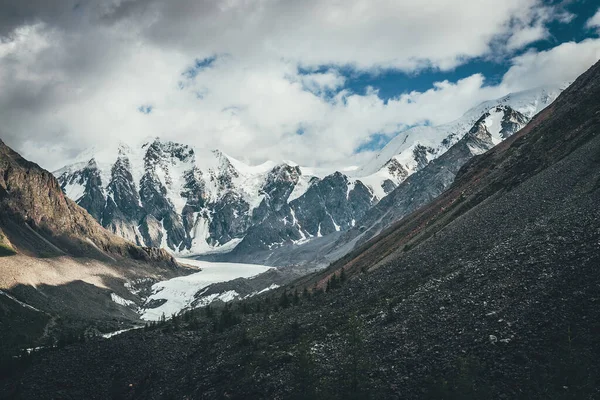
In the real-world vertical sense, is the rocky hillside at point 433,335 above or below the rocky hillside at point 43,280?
below

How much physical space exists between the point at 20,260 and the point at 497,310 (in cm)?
13880

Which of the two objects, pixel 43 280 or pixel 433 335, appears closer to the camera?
pixel 433 335

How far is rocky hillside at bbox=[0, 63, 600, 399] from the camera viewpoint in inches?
863

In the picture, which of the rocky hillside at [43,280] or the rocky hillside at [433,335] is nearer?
the rocky hillside at [433,335]

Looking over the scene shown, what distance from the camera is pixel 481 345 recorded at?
938 inches

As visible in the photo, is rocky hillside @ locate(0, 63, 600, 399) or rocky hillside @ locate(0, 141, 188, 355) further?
rocky hillside @ locate(0, 141, 188, 355)

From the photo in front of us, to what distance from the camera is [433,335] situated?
26.9 m

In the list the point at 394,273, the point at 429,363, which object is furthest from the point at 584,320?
the point at 394,273

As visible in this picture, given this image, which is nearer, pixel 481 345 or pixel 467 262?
pixel 481 345

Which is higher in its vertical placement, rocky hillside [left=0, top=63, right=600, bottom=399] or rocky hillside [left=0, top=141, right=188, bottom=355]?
rocky hillside [left=0, top=141, right=188, bottom=355]

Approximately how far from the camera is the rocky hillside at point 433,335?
2192 cm

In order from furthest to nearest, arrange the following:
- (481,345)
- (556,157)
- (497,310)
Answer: (556,157) < (497,310) < (481,345)

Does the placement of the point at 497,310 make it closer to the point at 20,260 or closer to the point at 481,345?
the point at 481,345

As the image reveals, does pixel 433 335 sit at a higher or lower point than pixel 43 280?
lower
